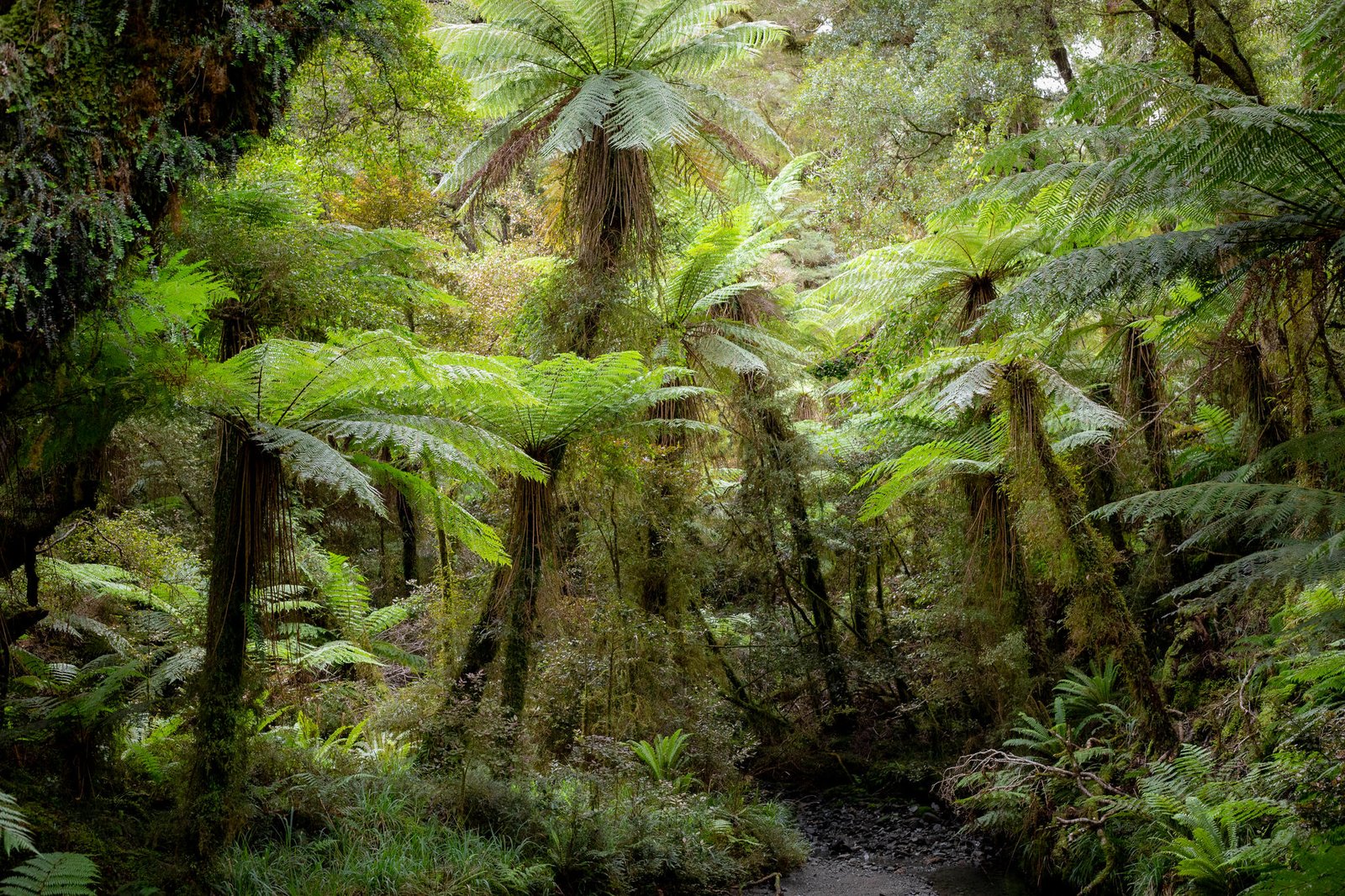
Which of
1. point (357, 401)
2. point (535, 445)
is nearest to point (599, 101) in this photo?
point (535, 445)

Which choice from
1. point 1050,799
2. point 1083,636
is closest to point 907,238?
point 1083,636

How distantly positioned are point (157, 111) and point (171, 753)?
3.83 m

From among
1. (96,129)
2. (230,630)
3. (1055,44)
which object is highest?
(1055,44)

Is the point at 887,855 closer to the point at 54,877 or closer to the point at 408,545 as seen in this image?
the point at 54,877

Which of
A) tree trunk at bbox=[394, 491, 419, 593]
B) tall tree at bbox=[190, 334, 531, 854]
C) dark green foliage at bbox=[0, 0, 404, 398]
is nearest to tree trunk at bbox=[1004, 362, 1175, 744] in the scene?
tall tree at bbox=[190, 334, 531, 854]

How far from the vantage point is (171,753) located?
501 cm

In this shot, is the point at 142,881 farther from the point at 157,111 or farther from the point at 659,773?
the point at 659,773

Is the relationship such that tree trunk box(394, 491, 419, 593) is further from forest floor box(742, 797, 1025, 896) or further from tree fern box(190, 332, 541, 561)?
tree fern box(190, 332, 541, 561)

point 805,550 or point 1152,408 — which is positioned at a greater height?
point 1152,408

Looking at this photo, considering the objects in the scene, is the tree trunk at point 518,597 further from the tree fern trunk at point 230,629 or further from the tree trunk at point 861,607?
the tree trunk at point 861,607

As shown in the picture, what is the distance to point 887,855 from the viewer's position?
6.86 meters

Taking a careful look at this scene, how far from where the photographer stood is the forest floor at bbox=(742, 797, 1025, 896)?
19.6ft

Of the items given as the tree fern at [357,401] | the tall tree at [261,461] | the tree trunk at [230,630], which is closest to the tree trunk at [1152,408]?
the tree fern at [357,401]

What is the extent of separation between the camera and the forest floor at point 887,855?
5.98 meters
